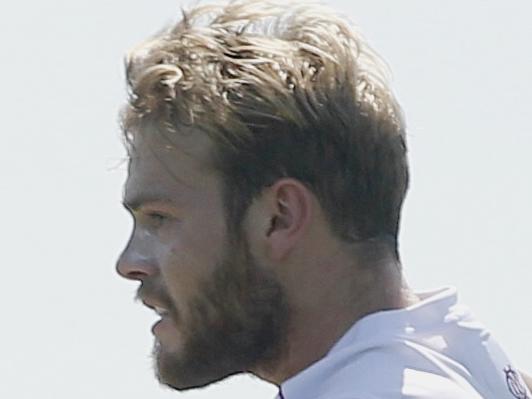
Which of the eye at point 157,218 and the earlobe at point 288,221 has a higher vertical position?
the earlobe at point 288,221

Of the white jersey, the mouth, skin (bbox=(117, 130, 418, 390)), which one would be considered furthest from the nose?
the white jersey

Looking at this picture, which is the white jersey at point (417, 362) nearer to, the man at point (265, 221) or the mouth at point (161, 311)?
the man at point (265, 221)

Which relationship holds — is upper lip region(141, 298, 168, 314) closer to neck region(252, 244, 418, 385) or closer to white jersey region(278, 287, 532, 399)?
neck region(252, 244, 418, 385)

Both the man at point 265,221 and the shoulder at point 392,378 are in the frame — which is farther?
the man at point 265,221

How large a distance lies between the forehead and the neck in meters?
0.52

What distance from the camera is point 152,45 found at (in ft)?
21.1

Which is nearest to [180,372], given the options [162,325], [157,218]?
[162,325]

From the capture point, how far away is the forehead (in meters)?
6.11

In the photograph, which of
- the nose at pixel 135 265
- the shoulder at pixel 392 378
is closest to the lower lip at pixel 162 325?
the nose at pixel 135 265

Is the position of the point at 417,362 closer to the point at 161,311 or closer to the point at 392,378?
the point at 392,378

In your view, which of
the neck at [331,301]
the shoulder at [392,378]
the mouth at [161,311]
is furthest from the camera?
the mouth at [161,311]

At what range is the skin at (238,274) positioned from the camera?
602cm

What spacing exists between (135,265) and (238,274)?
1.22 ft

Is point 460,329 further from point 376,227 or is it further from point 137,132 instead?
point 137,132
